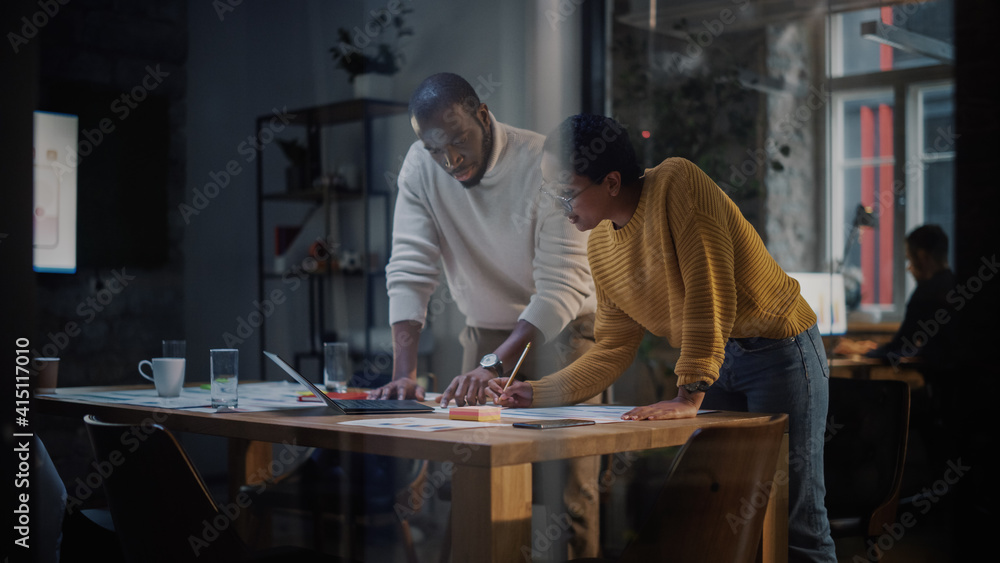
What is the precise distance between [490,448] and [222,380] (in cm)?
87

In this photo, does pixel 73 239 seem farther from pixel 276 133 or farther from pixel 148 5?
pixel 276 133

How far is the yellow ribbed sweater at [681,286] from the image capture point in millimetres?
1673

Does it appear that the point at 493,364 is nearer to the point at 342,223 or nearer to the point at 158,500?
the point at 158,500

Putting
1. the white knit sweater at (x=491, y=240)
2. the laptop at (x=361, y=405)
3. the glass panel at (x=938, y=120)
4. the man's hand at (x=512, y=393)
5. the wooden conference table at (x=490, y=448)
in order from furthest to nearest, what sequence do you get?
→ 1. the glass panel at (x=938, y=120)
2. the white knit sweater at (x=491, y=240)
3. the man's hand at (x=512, y=393)
4. the laptop at (x=361, y=405)
5. the wooden conference table at (x=490, y=448)

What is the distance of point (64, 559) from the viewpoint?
187 cm

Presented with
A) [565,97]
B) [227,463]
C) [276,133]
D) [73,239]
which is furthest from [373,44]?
[227,463]

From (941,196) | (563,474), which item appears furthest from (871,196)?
(563,474)

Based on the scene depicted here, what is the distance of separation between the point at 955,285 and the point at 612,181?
5.50ft

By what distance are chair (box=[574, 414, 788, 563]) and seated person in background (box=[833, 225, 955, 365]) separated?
70.2 inches

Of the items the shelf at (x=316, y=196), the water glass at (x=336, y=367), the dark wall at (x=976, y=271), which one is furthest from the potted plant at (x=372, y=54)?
the dark wall at (x=976, y=271)

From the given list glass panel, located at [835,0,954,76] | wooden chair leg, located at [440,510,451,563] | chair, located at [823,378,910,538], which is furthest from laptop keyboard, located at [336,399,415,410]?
glass panel, located at [835,0,954,76]

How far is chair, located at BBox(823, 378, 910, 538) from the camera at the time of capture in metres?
2.13

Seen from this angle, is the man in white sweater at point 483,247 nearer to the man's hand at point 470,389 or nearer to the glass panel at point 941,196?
the man's hand at point 470,389

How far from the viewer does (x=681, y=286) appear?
1731 millimetres
